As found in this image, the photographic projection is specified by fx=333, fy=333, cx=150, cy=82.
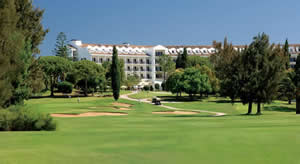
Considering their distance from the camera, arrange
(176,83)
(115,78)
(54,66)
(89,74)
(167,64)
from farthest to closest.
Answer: (167,64) < (89,74) < (54,66) < (176,83) < (115,78)

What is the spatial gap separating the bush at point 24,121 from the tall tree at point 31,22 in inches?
397

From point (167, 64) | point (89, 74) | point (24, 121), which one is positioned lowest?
point (24, 121)

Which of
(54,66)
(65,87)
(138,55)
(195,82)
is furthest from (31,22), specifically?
(138,55)

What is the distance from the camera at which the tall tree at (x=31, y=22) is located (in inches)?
994

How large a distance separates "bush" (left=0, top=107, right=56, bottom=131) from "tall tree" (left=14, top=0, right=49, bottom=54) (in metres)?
10.1

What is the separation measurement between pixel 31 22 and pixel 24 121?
12.4 meters

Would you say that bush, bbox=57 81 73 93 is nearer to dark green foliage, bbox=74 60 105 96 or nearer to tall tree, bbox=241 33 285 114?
dark green foliage, bbox=74 60 105 96

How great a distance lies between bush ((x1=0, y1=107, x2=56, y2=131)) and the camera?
15.6 metres

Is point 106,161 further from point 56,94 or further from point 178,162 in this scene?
point 56,94

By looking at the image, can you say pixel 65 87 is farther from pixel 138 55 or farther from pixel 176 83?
pixel 138 55

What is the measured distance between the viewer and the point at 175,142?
35.9 ft

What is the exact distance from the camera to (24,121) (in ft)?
52.3

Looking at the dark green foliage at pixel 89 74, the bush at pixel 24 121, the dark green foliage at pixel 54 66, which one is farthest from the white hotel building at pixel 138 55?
the bush at pixel 24 121

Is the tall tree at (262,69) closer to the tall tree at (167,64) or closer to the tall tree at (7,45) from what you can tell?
the tall tree at (7,45)
